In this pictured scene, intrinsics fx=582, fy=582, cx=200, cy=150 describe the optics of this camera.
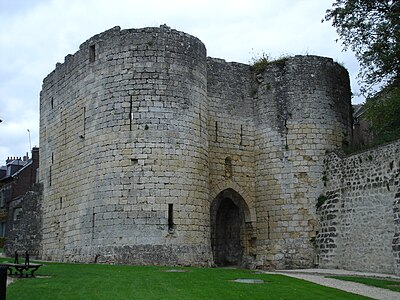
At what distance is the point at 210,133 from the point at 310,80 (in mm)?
4765

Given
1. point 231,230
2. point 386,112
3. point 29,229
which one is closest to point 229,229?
point 231,230

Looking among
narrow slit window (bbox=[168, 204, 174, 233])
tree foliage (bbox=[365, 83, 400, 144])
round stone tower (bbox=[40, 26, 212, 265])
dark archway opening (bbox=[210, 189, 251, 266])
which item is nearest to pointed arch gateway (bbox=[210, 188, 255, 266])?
dark archway opening (bbox=[210, 189, 251, 266])

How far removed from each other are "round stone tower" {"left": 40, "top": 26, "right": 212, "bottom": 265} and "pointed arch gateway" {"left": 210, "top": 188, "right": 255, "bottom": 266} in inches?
129

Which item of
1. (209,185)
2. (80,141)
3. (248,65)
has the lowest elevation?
(209,185)

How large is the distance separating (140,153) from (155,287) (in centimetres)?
808

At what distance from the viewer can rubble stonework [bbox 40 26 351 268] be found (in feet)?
64.8

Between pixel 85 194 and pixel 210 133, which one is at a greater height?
pixel 210 133

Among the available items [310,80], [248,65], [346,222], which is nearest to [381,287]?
[346,222]

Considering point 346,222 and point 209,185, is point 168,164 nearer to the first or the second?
point 209,185

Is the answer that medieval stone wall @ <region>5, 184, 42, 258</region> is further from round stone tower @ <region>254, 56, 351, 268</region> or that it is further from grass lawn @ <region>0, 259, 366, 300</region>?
grass lawn @ <region>0, 259, 366, 300</region>

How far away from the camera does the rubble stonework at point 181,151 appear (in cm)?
1977

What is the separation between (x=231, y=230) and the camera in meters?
25.6

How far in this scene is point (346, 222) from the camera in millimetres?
21281

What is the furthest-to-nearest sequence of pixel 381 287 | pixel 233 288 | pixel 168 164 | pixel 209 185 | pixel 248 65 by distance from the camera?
pixel 248 65 < pixel 209 185 < pixel 168 164 < pixel 381 287 < pixel 233 288
